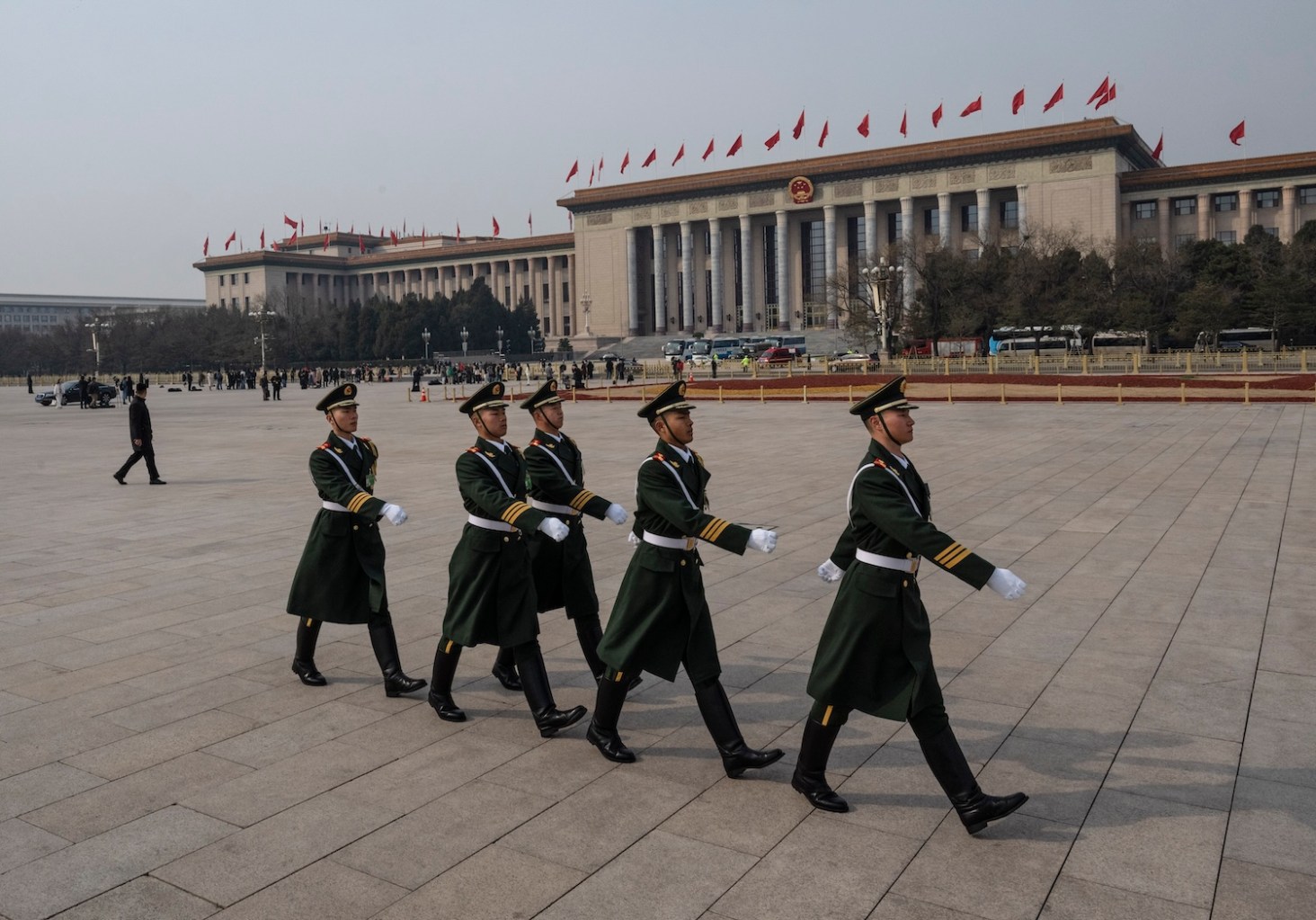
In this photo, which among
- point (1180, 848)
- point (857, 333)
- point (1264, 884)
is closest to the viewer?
point (1264, 884)

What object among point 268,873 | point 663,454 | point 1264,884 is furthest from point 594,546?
point 1264,884

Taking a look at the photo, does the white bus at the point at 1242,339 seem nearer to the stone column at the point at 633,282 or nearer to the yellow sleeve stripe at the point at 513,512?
the stone column at the point at 633,282

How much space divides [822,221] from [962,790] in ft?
259

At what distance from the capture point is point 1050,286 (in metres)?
49.1

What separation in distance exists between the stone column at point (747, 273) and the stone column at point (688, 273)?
12.0 feet

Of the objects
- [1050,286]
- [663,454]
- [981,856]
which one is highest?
[1050,286]

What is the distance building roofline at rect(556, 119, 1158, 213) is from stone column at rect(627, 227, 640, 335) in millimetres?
2946

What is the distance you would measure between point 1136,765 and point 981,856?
1.15m

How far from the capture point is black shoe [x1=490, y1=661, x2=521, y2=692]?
586cm

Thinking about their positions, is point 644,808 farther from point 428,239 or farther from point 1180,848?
point 428,239

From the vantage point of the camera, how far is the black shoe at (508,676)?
5.86m

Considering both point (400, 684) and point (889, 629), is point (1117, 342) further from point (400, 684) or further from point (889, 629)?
A: point (889, 629)

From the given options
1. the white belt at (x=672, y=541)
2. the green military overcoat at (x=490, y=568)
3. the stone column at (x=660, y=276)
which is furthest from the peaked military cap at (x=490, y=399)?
the stone column at (x=660, y=276)

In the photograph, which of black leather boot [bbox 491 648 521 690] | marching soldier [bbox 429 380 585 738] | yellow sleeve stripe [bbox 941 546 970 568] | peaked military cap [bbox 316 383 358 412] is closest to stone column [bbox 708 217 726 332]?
peaked military cap [bbox 316 383 358 412]
